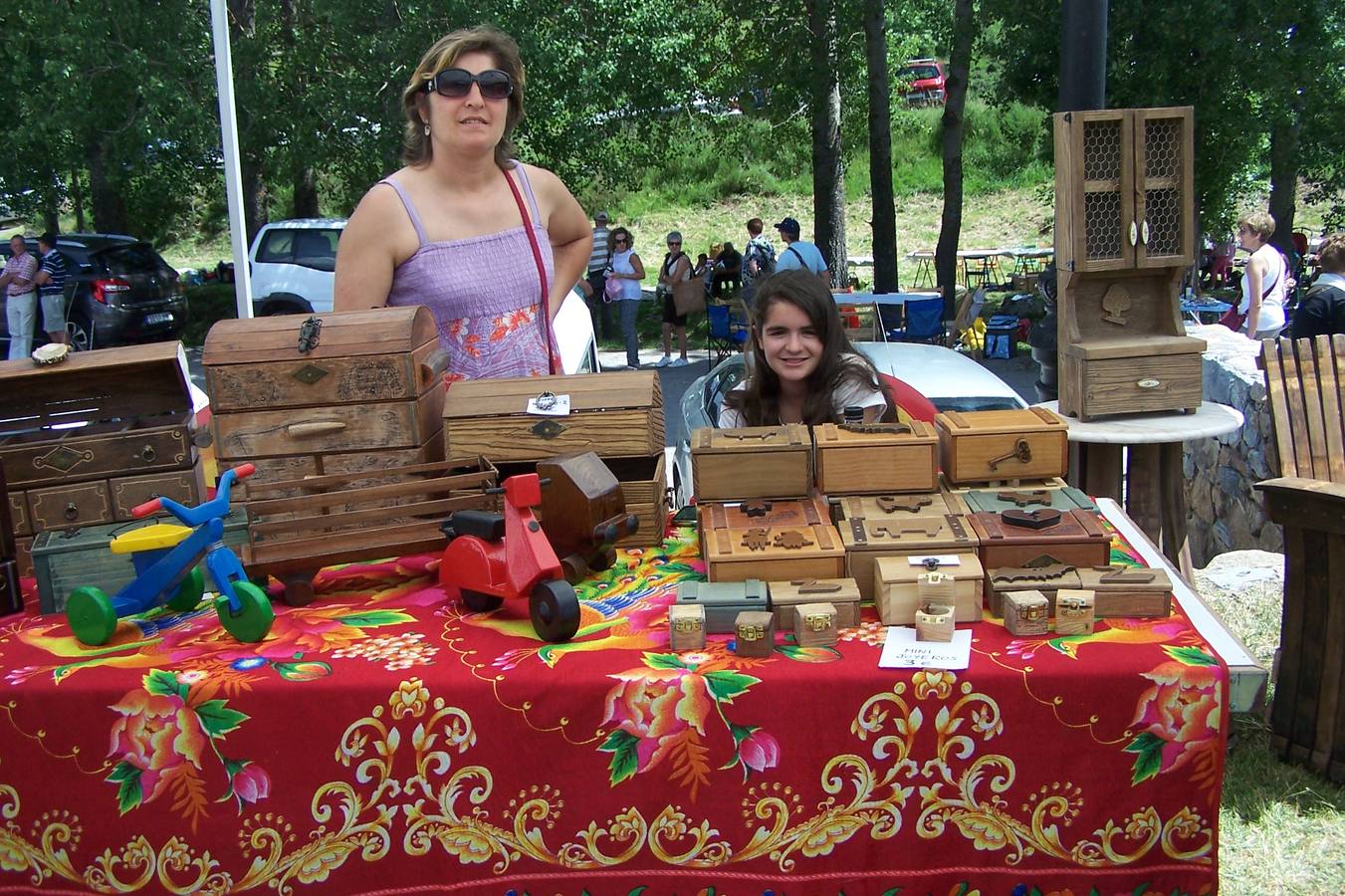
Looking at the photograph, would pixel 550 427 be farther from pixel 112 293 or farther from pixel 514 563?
pixel 112 293

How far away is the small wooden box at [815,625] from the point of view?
1.98 m

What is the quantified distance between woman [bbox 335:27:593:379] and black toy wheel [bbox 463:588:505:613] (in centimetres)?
83

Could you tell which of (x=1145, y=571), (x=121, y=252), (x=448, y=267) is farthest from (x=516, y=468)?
(x=121, y=252)

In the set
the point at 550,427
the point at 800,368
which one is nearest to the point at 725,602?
the point at 550,427

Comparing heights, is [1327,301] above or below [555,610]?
above

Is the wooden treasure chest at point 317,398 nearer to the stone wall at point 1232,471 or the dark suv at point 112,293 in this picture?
the stone wall at point 1232,471

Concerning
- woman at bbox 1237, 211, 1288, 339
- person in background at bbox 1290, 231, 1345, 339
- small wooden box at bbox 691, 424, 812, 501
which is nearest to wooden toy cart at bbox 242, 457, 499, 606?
small wooden box at bbox 691, 424, 812, 501

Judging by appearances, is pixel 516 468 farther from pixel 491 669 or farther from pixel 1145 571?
pixel 1145 571

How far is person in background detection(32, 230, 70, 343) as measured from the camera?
1211 centimetres

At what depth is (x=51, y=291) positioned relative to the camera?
12211 millimetres

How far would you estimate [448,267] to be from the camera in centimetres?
284

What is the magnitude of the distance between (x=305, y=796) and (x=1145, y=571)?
152 cm

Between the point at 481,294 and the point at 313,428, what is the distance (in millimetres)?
652

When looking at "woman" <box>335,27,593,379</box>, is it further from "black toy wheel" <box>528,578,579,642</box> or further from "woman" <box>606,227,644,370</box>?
"woman" <box>606,227,644,370</box>
